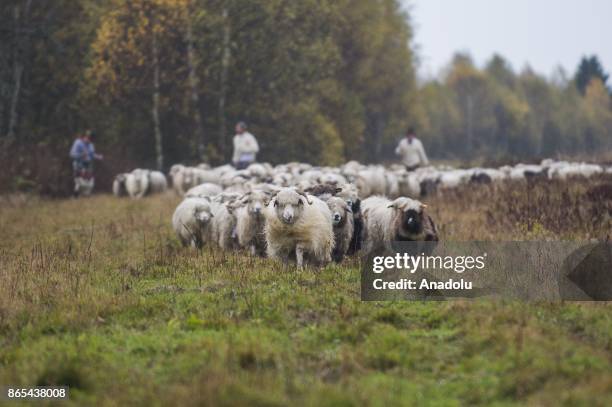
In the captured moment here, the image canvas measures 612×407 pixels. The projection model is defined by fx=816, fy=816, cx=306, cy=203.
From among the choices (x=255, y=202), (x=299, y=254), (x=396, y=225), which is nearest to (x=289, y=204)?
(x=299, y=254)

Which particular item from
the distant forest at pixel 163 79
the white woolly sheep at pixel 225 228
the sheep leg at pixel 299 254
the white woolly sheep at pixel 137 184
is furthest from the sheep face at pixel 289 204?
the distant forest at pixel 163 79

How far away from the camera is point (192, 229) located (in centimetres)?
1462

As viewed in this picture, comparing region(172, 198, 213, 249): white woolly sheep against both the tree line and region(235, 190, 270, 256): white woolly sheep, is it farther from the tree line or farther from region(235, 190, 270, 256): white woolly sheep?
the tree line

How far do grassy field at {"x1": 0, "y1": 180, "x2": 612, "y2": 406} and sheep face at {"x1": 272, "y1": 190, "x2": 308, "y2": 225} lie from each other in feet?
2.33

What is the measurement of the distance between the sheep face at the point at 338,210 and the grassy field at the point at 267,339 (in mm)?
954

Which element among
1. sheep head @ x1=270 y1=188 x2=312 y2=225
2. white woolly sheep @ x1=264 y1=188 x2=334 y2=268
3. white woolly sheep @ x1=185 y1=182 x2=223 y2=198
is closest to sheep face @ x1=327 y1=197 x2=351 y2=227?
white woolly sheep @ x1=264 y1=188 x2=334 y2=268

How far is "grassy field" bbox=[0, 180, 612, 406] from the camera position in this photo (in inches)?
241

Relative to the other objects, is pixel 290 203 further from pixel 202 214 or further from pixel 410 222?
pixel 202 214

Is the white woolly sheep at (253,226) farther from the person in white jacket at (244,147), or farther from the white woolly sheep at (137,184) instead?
the white woolly sheep at (137,184)

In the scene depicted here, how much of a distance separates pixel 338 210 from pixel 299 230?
1.07 m

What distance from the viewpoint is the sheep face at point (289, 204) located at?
1124 centimetres

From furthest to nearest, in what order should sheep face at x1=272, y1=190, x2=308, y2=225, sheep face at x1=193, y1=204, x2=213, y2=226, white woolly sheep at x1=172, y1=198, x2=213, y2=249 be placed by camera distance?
white woolly sheep at x1=172, y1=198, x2=213, y2=249, sheep face at x1=193, y1=204, x2=213, y2=226, sheep face at x1=272, y1=190, x2=308, y2=225

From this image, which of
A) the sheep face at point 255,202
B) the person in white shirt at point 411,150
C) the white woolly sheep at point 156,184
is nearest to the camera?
the sheep face at point 255,202

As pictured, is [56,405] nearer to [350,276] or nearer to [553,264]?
[350,276]
